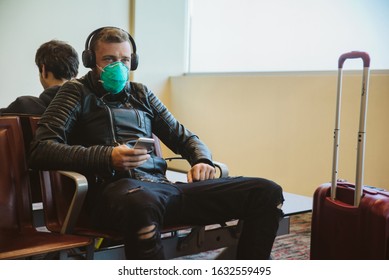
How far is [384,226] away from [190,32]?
12.4 feet

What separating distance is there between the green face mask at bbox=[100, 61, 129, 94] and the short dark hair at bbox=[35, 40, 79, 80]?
649mm

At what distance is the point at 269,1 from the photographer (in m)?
4.07

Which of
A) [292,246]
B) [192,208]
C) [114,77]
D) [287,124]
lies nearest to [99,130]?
[114,77]

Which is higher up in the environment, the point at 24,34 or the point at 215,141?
the point at 24,34

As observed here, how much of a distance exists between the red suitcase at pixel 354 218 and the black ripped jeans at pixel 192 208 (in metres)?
0.27

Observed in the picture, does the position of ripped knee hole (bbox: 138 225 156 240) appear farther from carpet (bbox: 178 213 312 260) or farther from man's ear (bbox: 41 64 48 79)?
man's ear (bbox: 41 64 48 79)

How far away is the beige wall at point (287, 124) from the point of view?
128 inches

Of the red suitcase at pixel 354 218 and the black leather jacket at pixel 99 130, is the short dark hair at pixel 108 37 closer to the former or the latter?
the black leather jacket at pixel 99 130

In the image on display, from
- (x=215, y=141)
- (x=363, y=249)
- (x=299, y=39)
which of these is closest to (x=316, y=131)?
(x=299, y=39)

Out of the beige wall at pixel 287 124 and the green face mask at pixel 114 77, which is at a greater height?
the green face mask at pixel 114 77

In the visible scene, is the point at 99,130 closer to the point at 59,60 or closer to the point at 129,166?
the point at 129,166

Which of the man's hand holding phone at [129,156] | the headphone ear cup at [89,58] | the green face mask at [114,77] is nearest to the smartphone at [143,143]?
the man's hand holding phone at [129,156]

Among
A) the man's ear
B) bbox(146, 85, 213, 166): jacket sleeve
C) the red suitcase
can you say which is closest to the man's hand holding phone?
bbox(146, 85, 213, 166): jacket sleeve
